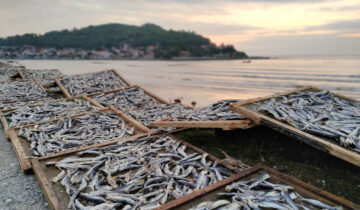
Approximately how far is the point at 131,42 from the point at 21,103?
120234 millimetres

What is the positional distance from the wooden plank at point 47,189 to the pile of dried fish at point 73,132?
913 mm

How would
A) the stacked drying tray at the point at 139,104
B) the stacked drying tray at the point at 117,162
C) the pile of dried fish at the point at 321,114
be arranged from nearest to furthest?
1. the stacked drying tray at the point at 117,162
2. the pile of dried fish at the point at 321,114
3. the stacked drying tray at the point at 139,104

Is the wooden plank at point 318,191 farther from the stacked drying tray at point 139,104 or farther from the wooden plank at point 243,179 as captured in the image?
the stacked drying tray at point 139,104

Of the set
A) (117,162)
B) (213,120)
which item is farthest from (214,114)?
(117,162)

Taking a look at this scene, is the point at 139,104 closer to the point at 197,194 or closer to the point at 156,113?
the point at 156,113

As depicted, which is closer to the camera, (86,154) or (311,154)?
(86,154)

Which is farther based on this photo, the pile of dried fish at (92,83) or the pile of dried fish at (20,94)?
the pile of dried fish at (92,83)

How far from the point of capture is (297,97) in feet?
22.6

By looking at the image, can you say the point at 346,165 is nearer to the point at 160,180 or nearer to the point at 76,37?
the point at 160,180

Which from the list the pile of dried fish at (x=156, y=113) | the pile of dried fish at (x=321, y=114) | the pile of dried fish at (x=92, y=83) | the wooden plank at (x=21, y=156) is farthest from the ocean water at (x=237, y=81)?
the wooden plank at (x=21, y=156)

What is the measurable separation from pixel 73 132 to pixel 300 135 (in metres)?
5.55

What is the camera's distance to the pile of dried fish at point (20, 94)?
10312 millimetres

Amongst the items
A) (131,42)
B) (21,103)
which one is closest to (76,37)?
(131,42)

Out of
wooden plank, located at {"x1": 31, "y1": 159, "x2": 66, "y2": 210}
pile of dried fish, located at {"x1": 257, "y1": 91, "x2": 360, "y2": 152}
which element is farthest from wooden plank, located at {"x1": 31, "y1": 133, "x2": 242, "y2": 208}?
pile of dried fish, located at {"x1": 257, "y1": 91, "x2": 360, "y2": 152}
